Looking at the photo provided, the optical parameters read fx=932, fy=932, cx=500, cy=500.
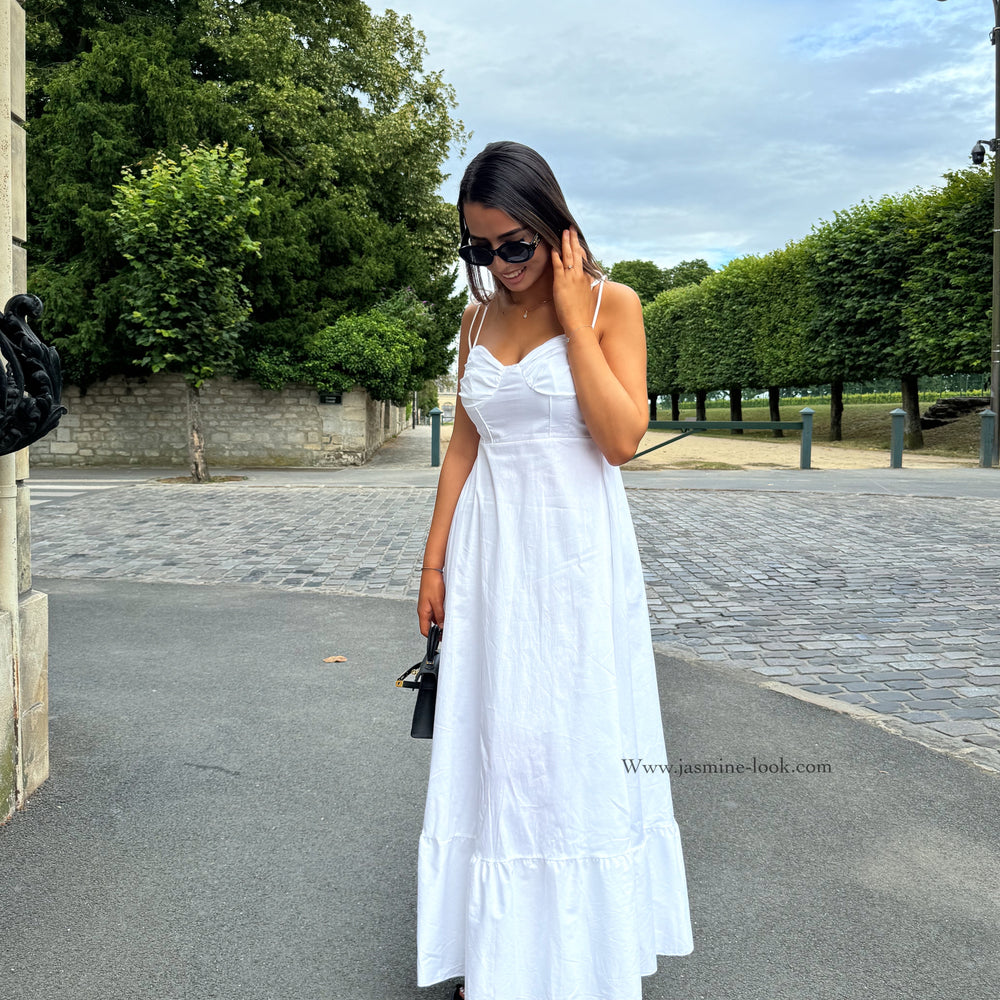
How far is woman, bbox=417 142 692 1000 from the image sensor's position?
1951 mm

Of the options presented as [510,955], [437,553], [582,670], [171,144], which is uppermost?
[171,144]

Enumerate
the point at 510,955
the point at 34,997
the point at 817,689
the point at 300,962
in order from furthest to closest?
the point at 817,689 → the point at 300,962 → the point at 34,997 → the point at 510,955

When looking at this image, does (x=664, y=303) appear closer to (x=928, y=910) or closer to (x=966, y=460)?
(x=966, y=460)

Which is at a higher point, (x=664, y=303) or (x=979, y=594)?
(x=664, y=303)

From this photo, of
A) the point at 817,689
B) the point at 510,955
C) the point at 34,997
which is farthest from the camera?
the point at 817,689

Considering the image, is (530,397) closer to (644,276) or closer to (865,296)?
(865,296)

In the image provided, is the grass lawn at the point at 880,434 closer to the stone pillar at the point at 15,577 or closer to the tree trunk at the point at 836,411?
the tree trunk at the point at 836,411

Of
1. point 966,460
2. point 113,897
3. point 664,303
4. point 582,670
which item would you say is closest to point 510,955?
point 582,670

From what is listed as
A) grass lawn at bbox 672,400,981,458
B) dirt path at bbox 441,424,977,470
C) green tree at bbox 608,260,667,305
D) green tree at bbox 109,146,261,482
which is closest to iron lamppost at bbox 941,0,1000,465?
dirt path at bbox 441,424,977,470

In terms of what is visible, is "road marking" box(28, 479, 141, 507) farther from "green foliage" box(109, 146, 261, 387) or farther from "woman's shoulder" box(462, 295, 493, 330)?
"woman's shoulder" box(462, 295, 493, 330)

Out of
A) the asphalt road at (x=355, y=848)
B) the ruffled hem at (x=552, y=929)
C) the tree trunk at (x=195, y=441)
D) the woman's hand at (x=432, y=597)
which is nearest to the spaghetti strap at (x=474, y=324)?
the woman's hand at (x=432, y=597)

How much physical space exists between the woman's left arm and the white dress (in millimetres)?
80

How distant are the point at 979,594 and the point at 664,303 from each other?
43478mm

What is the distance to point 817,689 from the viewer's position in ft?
15.6
